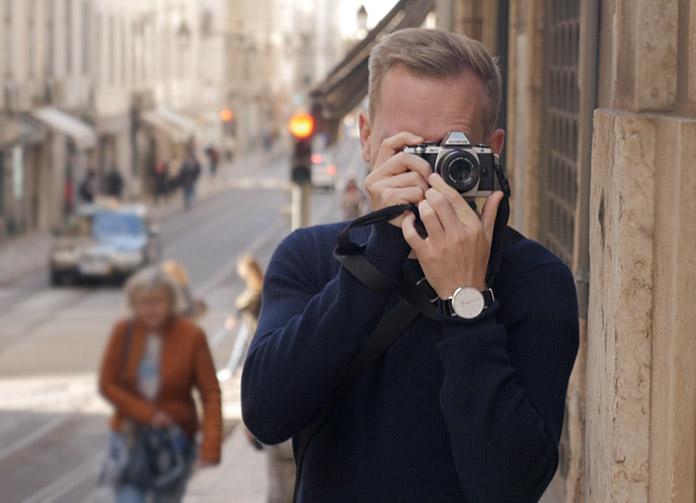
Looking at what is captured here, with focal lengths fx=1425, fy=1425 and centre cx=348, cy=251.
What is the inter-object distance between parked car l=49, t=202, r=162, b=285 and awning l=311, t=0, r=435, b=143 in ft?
35.2

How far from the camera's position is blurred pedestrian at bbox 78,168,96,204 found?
38812mm

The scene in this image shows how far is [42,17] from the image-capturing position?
37469 millimetres

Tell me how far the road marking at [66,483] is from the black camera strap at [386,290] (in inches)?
322

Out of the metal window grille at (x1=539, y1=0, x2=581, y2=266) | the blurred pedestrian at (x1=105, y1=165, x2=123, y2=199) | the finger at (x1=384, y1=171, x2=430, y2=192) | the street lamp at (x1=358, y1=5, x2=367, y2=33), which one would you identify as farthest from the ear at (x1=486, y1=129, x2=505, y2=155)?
the blurred pedestrian at (x1=105, y1=165, x2=123, y2=199)

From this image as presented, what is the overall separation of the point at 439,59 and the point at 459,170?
225 mm

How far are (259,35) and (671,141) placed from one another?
86.3 meters

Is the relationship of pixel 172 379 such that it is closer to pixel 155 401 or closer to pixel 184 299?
pixel 155 401

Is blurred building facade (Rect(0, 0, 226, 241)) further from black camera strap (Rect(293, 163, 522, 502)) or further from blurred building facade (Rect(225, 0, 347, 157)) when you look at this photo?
black camera strap (Rect(293, 163, 522, 502))

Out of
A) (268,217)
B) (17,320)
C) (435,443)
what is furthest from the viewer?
(268,217)

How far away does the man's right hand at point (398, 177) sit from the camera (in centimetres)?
229

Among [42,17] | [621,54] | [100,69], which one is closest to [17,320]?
[42,17]

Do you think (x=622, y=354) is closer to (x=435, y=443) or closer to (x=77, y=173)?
(x=435, y=443)

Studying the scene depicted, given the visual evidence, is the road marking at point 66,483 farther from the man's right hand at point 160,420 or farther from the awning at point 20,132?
the awning at point 20,132

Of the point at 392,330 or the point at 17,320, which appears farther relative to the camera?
the point at 17,320
